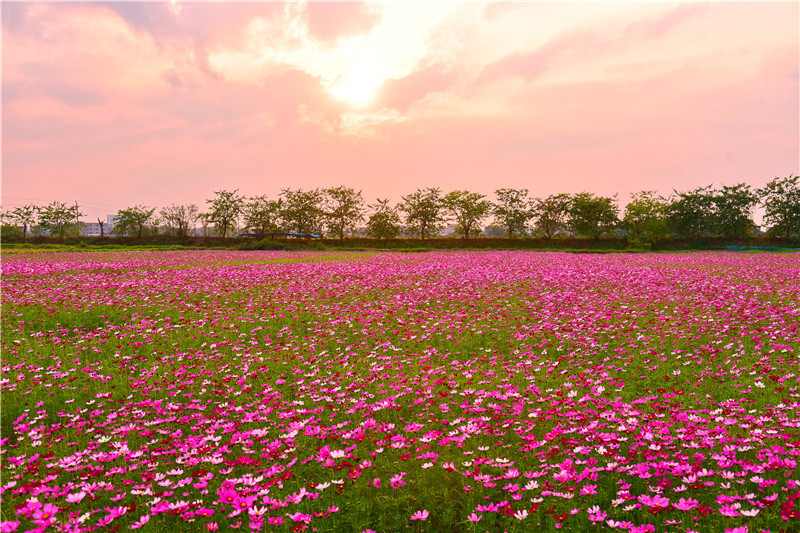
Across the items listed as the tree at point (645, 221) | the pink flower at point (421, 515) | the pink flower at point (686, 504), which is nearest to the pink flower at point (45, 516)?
the pink flower at point (421, 515)

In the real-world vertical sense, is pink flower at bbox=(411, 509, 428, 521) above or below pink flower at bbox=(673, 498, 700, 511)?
below

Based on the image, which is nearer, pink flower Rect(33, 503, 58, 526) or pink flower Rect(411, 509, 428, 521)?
pink flower Rect(33, 503, 58, 526)

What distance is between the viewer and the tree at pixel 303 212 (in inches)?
3223

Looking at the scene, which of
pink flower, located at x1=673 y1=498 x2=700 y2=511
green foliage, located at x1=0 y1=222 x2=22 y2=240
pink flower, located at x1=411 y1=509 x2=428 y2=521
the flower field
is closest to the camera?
pink flower, located at x1=673 y1=498 x2=700 y2=511

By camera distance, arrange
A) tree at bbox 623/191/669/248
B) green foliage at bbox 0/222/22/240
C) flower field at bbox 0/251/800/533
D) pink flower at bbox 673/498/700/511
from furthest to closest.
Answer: green foliage at bbox 0/222/22/240, tree at bbox 623/191/669/248, flower field at bbox 0/251/800/533, pink flower at bbox 673/498/700/511

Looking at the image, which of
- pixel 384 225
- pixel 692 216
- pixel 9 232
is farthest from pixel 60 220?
pixel 692 216

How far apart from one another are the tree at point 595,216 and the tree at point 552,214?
331 cm

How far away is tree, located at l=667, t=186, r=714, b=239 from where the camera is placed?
64.8 metres

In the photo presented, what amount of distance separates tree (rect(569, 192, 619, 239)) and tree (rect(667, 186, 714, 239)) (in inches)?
319

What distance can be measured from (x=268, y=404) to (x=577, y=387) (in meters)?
4.97

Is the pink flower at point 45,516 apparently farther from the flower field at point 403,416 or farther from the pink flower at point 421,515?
the pink flower at point 421,515

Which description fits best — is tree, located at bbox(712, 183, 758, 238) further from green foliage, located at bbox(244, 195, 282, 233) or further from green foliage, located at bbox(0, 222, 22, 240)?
green foliage, located at bbox(0, 222, 22, 240)

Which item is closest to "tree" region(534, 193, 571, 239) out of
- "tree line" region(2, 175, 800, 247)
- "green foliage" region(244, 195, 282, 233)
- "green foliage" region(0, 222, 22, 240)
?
"tree line" region(2, 175, 800, 247)

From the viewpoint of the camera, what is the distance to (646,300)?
46.3 ft
